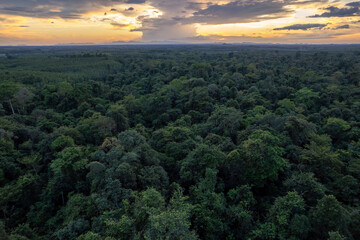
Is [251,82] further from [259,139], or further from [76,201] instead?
[76,201]

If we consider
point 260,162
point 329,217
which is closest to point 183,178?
point 260,162

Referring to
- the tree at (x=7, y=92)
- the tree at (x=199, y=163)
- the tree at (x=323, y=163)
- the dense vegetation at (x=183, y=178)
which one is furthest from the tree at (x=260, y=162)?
the tree at (x=7, y=92)

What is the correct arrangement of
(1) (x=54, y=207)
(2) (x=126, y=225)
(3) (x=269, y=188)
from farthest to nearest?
(1) (x=54, y=207) < (3) (x=269, y=188) < (2) (x=126, y=225)

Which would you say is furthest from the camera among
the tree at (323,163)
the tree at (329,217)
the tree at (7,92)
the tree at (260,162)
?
the tree at (7,92)

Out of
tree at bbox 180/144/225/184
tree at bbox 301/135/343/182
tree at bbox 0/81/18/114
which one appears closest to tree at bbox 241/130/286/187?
tree at bbox 180/144/225/184

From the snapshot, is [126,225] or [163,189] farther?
[163,189]

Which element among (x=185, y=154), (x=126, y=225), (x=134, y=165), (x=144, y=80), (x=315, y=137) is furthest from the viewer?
(x=144, y=80)

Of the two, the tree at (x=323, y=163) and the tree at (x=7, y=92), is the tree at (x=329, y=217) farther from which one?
the tree at (x=7, y=92)

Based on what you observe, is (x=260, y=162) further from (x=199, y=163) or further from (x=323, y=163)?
(x=323, y=163)

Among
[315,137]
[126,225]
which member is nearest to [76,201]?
[126,225]

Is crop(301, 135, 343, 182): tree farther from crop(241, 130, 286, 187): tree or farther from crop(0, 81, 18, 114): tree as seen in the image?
crop(0, 81, 18, 114): tree

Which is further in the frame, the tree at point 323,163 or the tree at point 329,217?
the tree at point 323,163
